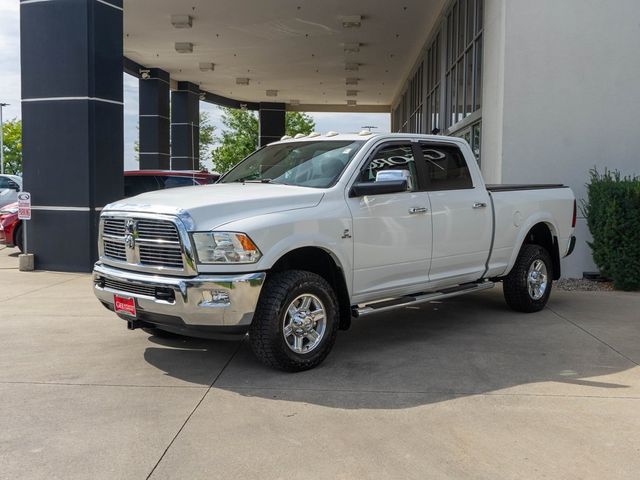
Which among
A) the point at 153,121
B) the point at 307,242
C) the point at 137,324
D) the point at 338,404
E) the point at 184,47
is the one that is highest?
the point at 184,47

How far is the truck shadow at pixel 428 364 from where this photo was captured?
477cm

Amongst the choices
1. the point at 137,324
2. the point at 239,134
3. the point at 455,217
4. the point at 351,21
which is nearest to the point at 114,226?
the point at 137,324

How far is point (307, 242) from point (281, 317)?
2.08 ft

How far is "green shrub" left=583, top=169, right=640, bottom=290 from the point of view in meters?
9.11

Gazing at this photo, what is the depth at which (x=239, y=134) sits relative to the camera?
64.0m

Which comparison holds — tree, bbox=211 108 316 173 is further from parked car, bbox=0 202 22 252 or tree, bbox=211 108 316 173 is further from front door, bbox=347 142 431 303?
front door, bbox=347 142 431 303

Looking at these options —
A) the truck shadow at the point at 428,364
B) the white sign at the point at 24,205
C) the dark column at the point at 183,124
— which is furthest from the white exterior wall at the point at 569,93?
the dark column at the point at 183,124

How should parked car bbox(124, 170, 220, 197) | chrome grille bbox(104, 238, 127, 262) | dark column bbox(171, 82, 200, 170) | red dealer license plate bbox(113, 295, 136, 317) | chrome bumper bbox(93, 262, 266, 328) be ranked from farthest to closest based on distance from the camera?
dark column bbox(171, 82, 200, 170) → parked car bbox(124, 170, 220, 197) → chrome grille bbox(104, 238, 127, 262) → red dealer license plate bbox(113, 295, 136, 317) → chrome bumper bbox(93, 262, 266, 328)

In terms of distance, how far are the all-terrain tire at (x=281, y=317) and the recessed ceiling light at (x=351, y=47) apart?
1894 cm

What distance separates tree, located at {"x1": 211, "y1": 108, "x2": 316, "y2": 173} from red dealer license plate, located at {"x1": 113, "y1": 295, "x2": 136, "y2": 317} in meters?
57.8

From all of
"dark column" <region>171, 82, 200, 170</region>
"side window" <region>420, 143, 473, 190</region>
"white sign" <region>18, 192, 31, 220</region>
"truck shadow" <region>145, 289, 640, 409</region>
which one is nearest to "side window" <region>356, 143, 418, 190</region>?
"side window" <region>420, 143, 473, 190</region>

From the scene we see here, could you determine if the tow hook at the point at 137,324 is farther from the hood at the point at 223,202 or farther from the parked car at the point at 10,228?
the parked car at the point at 10,228

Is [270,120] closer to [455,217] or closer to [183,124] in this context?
[183,124]

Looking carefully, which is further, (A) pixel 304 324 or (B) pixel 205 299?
(A) pixel 304 324
